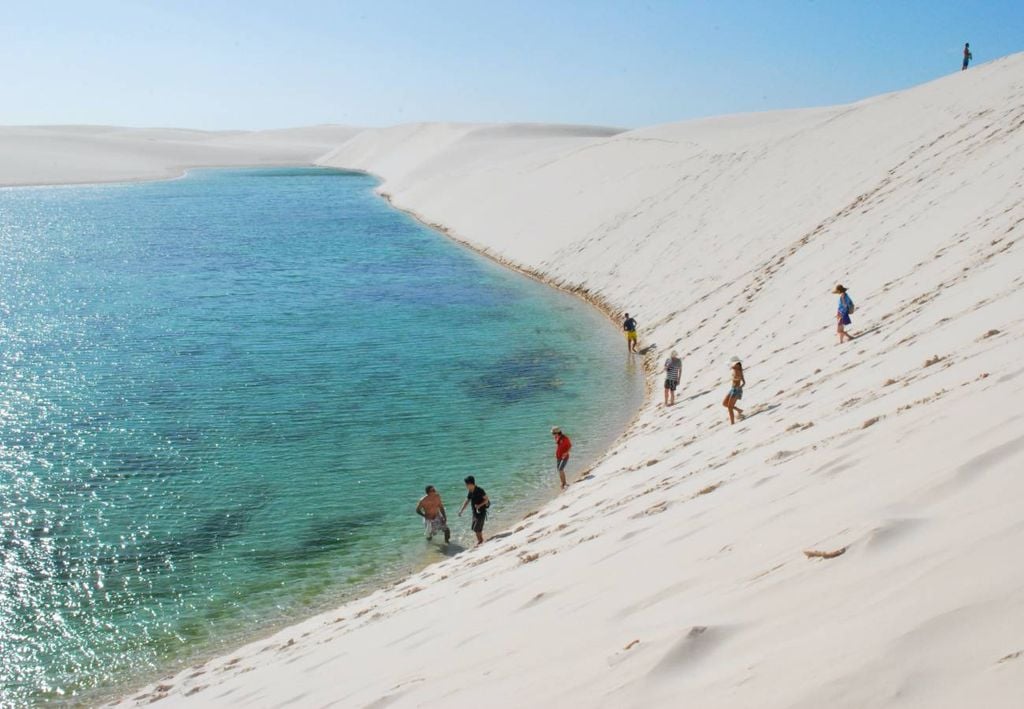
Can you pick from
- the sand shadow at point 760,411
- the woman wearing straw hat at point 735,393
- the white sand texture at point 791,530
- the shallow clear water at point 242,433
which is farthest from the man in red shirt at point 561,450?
the sand shadow at point 760,411

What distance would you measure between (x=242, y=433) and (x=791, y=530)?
14035mm

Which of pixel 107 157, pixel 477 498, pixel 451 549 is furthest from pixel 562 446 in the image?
pixel 107 157

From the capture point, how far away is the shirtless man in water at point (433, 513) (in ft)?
43.9

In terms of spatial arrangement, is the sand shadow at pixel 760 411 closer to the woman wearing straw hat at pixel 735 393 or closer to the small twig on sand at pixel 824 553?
the woman wearing straw hat at pixel 735 393

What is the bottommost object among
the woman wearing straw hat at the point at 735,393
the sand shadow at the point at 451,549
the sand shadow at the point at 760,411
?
the sand shadow at the point at 451,549

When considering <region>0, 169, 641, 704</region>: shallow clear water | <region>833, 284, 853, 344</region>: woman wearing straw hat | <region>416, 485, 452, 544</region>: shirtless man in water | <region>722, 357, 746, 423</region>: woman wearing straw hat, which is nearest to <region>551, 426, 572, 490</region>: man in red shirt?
<region>0, 169, 641, 704</region>: shallow clear water

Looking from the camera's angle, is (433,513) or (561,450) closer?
(433,513)

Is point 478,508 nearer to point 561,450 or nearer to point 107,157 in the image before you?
point 561,450

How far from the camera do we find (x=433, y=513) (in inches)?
531

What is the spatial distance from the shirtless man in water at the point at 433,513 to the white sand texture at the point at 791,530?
133 centimetres

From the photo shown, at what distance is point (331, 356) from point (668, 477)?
1455 cm

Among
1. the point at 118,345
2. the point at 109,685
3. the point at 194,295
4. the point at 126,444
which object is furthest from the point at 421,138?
the point at 109,685

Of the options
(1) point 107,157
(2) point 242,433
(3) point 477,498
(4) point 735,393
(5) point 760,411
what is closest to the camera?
(3) point 477,498

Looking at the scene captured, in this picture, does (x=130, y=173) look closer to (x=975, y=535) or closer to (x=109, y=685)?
(x=109, y=685)
